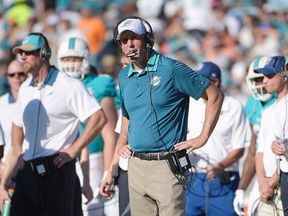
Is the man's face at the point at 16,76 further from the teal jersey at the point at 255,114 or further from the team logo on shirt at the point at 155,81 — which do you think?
the team logo on shirt at the point at 155,81

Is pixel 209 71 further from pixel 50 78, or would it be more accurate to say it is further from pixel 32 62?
pixel 32 62

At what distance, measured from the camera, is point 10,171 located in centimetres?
912

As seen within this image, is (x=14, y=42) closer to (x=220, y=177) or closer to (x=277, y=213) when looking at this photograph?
(x=220, y=177)

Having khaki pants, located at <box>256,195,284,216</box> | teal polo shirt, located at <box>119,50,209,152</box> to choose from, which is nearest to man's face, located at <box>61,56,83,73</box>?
khaki pants, located at <box>256,195,284,216</box>

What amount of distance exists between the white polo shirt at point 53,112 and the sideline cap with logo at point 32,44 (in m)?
0.31

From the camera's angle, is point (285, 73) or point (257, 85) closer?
point (285, 73)

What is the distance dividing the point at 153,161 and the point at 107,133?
272cm

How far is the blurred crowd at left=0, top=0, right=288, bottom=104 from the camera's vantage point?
17312 millimetres

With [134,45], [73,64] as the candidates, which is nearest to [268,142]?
[134,45]

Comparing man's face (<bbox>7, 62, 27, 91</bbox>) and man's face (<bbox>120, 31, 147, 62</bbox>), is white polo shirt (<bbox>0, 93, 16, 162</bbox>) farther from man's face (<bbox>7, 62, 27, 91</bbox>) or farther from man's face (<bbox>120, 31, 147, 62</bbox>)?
man's face (<bbox>120, 31, 147, 62</bbox>)

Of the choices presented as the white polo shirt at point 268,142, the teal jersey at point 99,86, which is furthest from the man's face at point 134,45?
the teal jersey at point 99,86

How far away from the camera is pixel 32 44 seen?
8500 millimetres

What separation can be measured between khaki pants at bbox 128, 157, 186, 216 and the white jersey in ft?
4.10

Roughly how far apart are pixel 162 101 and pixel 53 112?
1.75 metres
